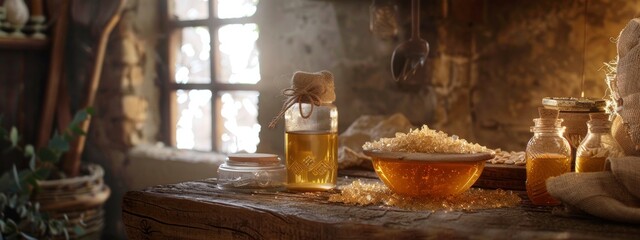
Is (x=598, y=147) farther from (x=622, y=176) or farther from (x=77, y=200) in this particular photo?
(x=77, y=200)

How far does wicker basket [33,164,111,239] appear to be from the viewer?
253 centimetres

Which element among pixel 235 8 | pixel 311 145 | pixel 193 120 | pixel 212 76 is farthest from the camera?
pixel 193 120

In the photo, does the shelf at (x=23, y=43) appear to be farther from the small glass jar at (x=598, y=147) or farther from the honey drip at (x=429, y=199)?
the small glass jar at (x=598, y=147)

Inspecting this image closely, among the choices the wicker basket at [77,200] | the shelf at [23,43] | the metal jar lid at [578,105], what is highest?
the shelf at [23,43]

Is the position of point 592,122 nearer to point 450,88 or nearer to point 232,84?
point 450,88

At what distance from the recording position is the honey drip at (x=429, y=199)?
1.11m

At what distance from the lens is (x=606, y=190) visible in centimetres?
102

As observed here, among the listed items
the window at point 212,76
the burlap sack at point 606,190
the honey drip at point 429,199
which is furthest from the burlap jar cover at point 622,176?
the window at point 212,76

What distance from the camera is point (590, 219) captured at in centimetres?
102

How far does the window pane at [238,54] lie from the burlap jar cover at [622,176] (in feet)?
5.39

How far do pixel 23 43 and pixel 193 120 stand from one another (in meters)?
0.70

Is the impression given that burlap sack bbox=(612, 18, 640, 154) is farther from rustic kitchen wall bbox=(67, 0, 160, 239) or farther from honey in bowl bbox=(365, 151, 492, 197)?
rustic kitchen wall bbox=(67, 0, 160, 239)

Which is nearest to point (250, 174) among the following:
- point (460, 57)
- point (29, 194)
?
point (460, 57)

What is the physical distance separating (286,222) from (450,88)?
120cm
